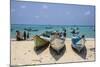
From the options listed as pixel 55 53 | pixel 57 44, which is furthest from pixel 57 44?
pixel 55 53

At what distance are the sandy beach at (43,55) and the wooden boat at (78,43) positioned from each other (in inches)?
1.9

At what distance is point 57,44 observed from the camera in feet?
7.14

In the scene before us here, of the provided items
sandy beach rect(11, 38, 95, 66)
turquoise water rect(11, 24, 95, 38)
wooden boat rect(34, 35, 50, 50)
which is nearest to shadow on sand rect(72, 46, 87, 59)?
sandy beach rect(11, 38, 95, 66)

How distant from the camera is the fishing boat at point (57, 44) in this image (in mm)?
2159

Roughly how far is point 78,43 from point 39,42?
0.49 meters

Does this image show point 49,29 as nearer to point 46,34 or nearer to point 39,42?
point 46,34

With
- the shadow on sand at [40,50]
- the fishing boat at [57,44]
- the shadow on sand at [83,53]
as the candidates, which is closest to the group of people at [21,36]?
the shadow on sand at [40,50]

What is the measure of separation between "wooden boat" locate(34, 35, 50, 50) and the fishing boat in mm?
63

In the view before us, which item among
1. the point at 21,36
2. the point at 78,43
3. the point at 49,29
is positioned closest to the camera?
the point at 21,36

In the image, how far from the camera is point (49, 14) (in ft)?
7.06

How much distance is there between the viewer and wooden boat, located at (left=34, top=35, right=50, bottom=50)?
6.87ft

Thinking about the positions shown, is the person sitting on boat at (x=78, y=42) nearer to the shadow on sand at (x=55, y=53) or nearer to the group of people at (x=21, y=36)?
the shadow on sand at (x=55, y=53)
